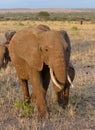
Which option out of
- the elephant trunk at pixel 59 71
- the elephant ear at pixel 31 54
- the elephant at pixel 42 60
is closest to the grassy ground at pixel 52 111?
the elephant at pixel 42 60

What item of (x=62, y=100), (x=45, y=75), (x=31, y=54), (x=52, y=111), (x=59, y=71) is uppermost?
(x=31, y=54)

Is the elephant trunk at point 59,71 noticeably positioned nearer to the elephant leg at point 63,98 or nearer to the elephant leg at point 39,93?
the elephant leg at point 39,93

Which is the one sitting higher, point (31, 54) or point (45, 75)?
point (31, 54)

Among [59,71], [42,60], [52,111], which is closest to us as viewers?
[59,71]

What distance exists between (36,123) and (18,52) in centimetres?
164

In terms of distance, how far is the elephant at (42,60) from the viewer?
774 centimetres

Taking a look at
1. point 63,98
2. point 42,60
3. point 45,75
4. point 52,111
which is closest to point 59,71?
point 42,60

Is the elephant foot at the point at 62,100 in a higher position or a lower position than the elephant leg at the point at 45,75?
lower

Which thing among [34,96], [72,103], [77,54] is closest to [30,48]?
[34,96]

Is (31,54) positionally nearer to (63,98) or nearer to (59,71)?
(59,71)

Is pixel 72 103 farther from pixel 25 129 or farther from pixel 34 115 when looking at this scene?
pixel 25 129

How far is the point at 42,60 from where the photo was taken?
26.6 ft

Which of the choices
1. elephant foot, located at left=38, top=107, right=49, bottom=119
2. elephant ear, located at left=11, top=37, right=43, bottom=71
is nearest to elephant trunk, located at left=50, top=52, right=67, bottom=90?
elephant ear, located at left=11, top=37, right=43, bottom=71

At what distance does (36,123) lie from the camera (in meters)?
7.89
